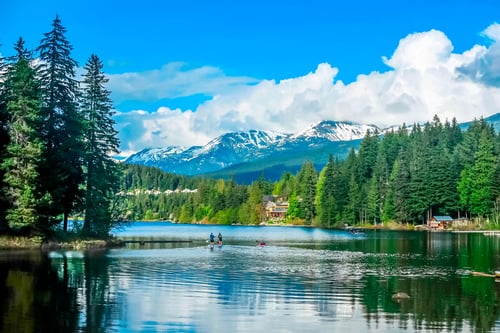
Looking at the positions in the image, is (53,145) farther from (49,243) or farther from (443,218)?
(443,218)

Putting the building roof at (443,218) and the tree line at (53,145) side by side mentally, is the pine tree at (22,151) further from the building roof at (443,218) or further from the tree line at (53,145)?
the building roof at (443,218)

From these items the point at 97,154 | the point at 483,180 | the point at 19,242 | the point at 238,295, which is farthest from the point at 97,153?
the point at 483,180

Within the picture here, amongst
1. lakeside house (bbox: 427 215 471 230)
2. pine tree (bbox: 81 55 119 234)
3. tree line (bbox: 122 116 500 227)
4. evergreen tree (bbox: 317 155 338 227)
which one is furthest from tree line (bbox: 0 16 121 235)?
evergreen tree (bbox: 317 155 338 227)

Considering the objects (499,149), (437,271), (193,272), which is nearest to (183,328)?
(193,272)

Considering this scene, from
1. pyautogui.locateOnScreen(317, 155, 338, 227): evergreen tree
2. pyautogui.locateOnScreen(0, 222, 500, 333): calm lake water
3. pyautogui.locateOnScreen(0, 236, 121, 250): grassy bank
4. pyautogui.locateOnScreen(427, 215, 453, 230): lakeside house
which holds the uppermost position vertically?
pyautogui.locateOnScreen(317, 155, 338, 227): evergreen tree

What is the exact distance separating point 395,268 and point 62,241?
35.0 metres

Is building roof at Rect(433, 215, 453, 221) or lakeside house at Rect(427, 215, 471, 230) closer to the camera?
lakeside house at Rect(427, 215, 471, 230)

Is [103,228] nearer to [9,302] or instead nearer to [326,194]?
[9,302]

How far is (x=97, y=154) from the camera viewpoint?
71.9 meters

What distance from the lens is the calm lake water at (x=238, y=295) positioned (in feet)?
83.1

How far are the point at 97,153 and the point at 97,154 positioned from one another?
0.45ft

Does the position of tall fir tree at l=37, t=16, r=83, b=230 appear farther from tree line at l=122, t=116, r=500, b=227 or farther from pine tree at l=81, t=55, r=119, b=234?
tree line at l=122, t=116, r=500, b=227

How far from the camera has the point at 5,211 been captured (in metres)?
57.8

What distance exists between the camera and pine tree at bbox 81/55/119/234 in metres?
69.3
